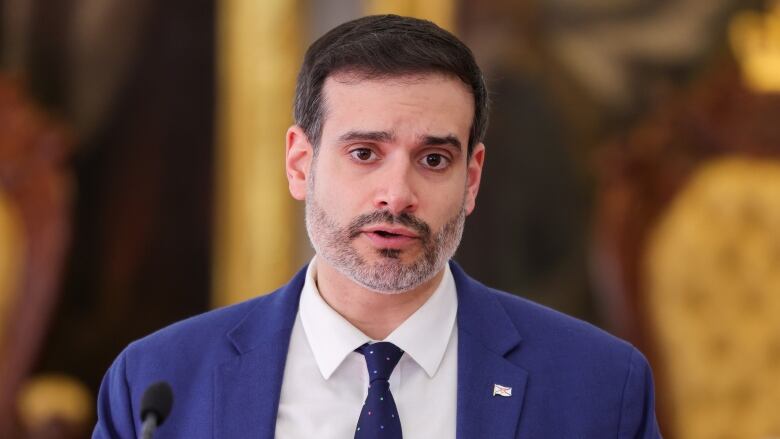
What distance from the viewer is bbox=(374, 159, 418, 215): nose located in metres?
1.91

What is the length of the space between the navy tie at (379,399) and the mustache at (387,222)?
7.9 inches

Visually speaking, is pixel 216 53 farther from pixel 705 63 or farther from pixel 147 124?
pixel 705 63

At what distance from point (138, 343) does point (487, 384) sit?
0.61 metres

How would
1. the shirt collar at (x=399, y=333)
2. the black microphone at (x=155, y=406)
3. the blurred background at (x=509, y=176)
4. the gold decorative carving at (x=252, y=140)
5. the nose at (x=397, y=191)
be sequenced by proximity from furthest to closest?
the gold decorative carving at (x=252, y=140) < the blurred background at (x=509, y=176) < the shirt collar at (x=399, y=333) < the nose at (x=397, y=191) < the black microphone at (x=155, y=406)

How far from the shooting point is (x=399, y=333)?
81.0 inches

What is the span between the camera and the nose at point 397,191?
1914 mm

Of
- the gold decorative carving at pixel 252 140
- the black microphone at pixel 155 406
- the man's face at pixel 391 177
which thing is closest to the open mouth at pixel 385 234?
the man's face at pixel 391 177

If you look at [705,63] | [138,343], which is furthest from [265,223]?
[138,343]

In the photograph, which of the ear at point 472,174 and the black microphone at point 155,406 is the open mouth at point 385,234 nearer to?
the ear at point 472,174

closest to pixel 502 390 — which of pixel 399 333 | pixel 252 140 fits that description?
pixel 399 333

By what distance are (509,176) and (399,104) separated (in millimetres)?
3217

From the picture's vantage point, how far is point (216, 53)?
5.20 metres

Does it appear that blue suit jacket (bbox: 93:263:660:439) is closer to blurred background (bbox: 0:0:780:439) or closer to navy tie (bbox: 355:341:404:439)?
navy tie (bbox: 355:341:404:439)

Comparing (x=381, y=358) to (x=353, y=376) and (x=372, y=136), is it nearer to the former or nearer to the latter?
(x=353, y=376)
